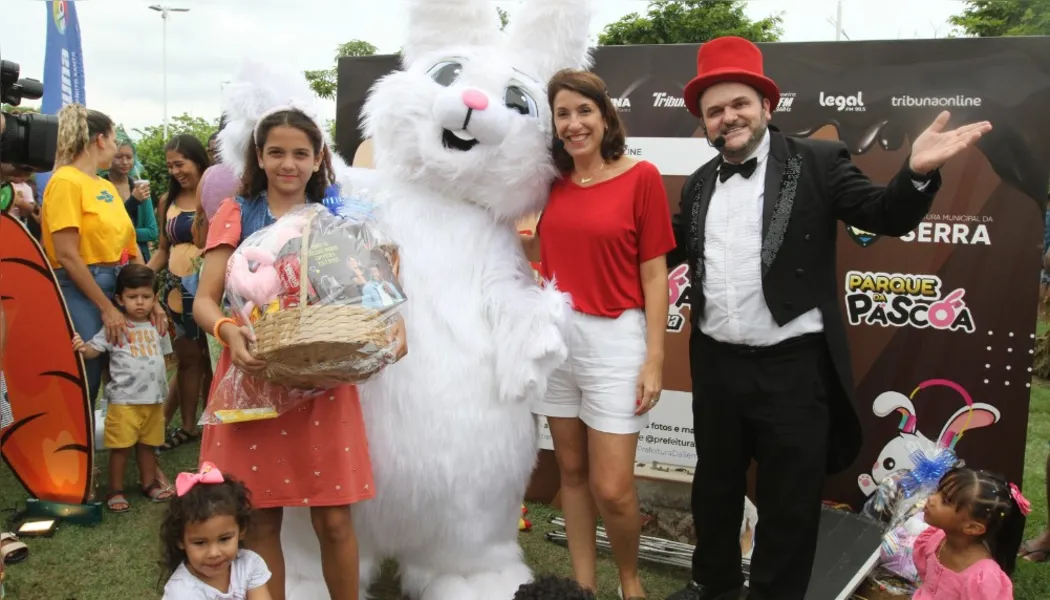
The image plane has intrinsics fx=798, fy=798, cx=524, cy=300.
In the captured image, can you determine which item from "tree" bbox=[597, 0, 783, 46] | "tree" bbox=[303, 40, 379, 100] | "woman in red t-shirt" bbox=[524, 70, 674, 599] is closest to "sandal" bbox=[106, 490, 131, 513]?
"woman in red t-shirt" bbox=[524, 70, 674, 599]

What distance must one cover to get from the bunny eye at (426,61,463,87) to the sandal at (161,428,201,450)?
2930 mm

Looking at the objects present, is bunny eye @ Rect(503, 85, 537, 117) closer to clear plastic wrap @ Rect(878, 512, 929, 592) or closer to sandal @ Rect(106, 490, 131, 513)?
clear plastic wrap @ Rect(878, 512, 929, 592)

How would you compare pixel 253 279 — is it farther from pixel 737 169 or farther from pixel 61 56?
pixel 61 56

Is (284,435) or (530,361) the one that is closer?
(284,435)

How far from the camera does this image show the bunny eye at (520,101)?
2.54 metres

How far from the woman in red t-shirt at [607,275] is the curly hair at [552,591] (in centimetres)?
93

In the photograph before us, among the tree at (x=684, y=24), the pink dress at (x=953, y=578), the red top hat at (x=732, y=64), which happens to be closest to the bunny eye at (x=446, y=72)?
the red top hat at (x=732, y=64)

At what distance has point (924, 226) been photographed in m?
3.26

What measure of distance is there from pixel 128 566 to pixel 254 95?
1.86 metres

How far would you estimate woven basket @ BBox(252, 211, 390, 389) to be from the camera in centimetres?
179

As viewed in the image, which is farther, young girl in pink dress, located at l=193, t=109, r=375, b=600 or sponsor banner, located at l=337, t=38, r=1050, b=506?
sponsor banner, located at l=337, t=38, r=1050, b=506

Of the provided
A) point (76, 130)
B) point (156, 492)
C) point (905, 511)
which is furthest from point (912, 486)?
point (76, 130)

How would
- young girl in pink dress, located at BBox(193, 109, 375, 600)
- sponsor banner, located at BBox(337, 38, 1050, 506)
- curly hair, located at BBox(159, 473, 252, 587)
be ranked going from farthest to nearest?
sponsor banner, located at BBox(337, 38, 1050, 506) < young girl in pink dress, located at BBox(193, 109, 375, 600) < curly hair, located at BBox(159, 473, 252, 587)

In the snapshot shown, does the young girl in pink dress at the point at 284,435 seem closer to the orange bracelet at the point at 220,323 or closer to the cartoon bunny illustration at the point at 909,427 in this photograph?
the orange bracelet at the point at 220,323
